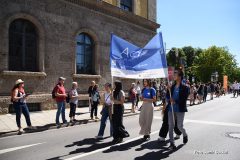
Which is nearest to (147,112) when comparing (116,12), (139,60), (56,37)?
(139,60)

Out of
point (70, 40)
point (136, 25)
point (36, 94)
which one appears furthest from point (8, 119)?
point (136, 25)

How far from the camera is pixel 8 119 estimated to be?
12.8 m

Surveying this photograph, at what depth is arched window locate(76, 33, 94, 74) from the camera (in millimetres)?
18812

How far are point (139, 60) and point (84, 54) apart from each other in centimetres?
1056

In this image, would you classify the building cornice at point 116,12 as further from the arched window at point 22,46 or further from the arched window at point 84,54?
the arched window at point 22,46

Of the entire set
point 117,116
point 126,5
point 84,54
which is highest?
point 126,5

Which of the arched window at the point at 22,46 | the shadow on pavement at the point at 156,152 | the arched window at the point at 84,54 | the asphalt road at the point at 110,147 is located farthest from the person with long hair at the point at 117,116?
the arched window at the point at 84,54

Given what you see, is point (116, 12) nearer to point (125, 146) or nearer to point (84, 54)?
point (84, 54)

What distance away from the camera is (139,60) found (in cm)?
915

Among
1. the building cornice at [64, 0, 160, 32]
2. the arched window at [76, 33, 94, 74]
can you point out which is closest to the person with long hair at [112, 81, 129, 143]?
the arched window at [76, 33, 94, 74]

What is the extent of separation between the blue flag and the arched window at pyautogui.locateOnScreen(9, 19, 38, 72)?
25.8 ft

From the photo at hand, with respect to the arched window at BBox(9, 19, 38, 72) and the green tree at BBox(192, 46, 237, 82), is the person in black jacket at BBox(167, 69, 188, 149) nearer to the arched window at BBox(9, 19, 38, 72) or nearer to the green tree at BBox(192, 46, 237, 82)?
the arched window at BBox(9, 19, 38, 72)

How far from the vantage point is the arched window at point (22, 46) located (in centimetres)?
1508

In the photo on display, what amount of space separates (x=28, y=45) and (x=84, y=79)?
4245 mm
